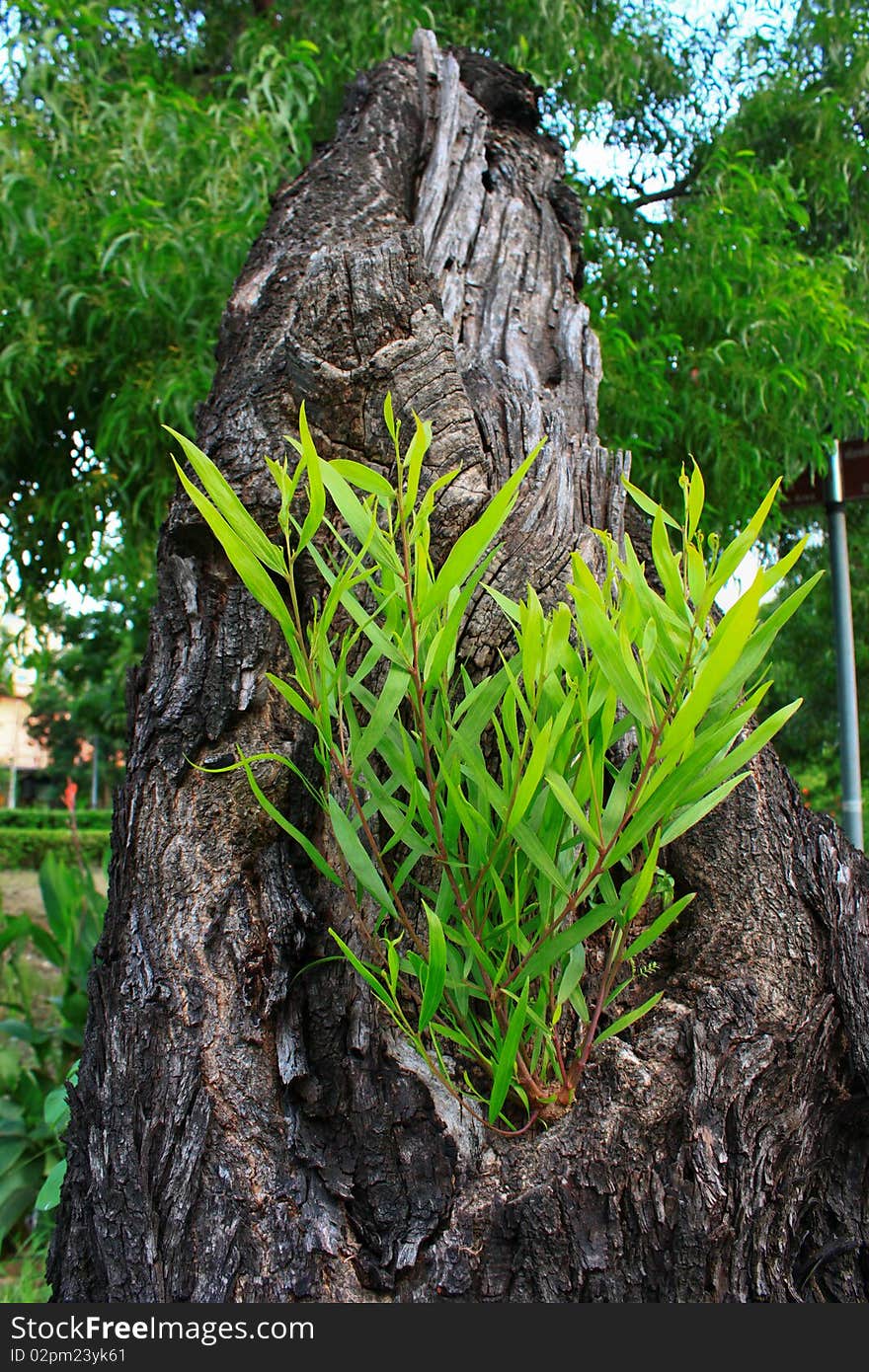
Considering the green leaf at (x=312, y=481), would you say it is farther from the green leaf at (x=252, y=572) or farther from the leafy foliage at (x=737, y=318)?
the leafy foliage at (x=737, y=318)

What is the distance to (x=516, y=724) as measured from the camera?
754mm

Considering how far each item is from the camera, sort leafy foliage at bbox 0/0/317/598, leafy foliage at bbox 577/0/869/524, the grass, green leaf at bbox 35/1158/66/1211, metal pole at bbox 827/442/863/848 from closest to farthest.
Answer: green leaf at bbox 35/1158/66/1211 < the grass < leafy foliage at bbox 0/0/317/598 < leafy foliage at bbox 577/0/869/524 < metal pole at bbox 827/442/863/848

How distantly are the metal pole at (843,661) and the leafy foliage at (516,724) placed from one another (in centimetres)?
345

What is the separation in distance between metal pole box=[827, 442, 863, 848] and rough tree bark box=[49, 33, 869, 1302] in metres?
3.09

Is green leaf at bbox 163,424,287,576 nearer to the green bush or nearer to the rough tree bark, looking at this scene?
the rough tree bark

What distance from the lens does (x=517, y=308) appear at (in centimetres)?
159

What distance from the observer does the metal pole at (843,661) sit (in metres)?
3.96

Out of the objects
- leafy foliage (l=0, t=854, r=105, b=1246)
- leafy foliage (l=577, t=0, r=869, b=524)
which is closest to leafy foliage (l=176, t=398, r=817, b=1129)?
leafy foliage (l=0, t=854, r=105, b=1246)

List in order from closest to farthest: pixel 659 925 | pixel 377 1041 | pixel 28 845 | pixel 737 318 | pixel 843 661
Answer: pixel 659 925 < pixel 377 1041 < pixel 737 318 < pixel 843 661 < pixel 28 845

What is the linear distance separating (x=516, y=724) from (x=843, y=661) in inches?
145

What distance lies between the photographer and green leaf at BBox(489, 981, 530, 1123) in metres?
0.72

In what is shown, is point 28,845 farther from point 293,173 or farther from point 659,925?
point 659,925

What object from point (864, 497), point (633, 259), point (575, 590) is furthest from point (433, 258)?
point (864, 497)

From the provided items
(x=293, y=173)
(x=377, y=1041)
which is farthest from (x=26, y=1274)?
(x=293, y=173)
